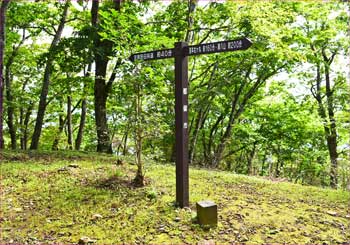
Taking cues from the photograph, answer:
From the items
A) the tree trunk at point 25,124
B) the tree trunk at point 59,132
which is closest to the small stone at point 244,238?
the tree trunk at point 59,132

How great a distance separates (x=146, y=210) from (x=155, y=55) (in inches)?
91.7

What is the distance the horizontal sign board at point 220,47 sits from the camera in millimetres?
3817

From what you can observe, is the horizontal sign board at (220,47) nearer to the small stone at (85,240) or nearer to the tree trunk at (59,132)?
the small stone at (85,240)

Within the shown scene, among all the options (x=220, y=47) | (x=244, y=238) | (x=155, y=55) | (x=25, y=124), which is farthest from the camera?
(x=25, y=124)

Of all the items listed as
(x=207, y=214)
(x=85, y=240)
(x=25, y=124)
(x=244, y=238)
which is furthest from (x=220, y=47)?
(x=25, y=124)

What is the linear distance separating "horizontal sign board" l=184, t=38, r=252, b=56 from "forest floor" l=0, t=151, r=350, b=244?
7.45ft

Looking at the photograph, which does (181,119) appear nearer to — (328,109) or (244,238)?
(244,238)

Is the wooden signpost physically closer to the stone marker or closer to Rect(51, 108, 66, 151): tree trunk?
the stone marker

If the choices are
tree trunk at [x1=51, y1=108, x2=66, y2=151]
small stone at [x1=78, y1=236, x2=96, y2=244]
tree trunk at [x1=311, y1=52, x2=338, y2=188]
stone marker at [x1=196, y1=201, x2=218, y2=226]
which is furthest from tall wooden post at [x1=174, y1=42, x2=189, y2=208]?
tree trunk at [x1=51, y1=108, x2=66, y2=151]

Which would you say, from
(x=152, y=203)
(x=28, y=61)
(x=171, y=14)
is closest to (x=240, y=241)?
(x=152, y=203)

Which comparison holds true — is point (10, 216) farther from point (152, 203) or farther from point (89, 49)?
point (89, 49)

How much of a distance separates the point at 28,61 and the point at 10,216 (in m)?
10.2

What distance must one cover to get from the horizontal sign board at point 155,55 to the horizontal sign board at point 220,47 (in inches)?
10.5

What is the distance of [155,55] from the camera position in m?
4.58
